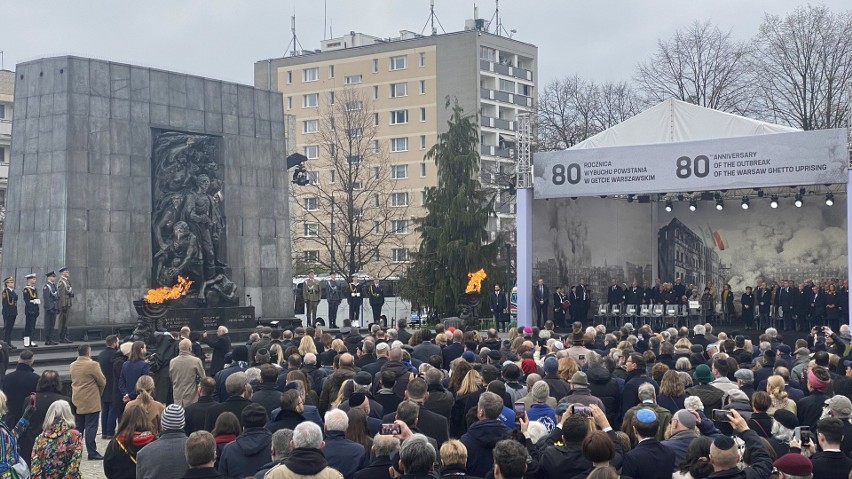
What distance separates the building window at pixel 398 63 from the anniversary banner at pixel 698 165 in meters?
46.7

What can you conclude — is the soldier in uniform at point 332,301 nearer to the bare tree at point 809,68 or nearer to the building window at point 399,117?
the bare tree at point 809,68

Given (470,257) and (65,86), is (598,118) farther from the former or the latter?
(65,86)

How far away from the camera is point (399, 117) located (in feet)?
240

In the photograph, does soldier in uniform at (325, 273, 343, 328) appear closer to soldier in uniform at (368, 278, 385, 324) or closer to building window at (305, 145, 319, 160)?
soldier in uniform at (368, 278, 385, 324)

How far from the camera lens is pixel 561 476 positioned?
689 centimetres

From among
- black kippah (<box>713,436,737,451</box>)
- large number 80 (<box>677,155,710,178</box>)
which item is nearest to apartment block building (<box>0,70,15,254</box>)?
large number 80 (<box>677,155,710,178</box>)

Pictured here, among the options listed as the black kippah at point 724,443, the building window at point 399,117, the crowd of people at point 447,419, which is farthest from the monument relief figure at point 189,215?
the building window at point 399,117

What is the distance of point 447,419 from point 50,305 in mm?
15466

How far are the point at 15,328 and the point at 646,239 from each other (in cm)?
1665

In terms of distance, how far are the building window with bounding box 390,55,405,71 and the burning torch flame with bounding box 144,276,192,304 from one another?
48.2 metres

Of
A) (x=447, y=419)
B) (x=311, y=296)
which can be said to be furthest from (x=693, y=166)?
(x=447, y=419)

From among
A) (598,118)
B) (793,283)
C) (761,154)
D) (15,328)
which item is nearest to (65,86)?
(15,328)

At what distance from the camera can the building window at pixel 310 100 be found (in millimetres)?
74875

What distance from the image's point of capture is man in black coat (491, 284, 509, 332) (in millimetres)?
30719
